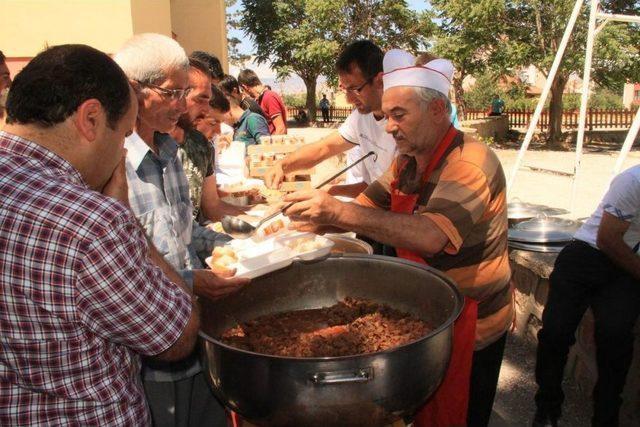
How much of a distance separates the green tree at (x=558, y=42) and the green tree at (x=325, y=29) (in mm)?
10914

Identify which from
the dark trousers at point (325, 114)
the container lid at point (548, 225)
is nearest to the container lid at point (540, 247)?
the container lid at point (548, 225)

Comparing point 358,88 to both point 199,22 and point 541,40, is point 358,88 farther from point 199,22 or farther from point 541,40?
point 541,40

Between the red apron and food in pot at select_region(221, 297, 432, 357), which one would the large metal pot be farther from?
the red apron

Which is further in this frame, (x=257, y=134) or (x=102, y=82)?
(x=257, y=134)

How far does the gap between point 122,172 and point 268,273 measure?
64 cm

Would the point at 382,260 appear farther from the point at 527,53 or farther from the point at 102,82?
the point at 527,53

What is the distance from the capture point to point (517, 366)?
3992mm

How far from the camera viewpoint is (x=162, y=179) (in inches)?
81.0

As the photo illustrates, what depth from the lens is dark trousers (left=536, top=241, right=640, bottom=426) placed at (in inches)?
111

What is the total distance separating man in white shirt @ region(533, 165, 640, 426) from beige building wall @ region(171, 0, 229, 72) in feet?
49.7

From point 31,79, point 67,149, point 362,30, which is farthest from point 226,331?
point 362,30

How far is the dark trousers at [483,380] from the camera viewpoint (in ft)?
7.24

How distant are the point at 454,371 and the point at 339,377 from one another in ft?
3.20

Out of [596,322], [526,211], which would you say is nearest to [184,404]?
[596,322]
